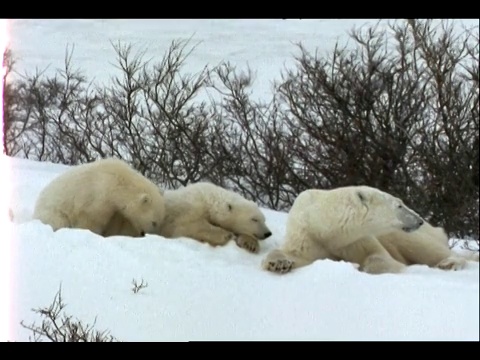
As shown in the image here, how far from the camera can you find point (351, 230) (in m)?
3.15

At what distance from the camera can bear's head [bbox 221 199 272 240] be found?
359 centimetres

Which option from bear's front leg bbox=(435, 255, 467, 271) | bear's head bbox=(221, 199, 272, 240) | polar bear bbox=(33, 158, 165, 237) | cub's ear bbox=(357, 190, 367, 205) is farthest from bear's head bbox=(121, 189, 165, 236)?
bear's front leg bbox=(435, 255, 467, 271)

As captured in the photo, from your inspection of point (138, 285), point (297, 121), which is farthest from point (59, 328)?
point (297, 121)

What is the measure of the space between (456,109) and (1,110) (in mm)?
2512

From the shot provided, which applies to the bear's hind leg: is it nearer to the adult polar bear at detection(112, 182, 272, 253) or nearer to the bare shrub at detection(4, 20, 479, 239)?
the adult polar bear at detection(112, 182, 272, 253)

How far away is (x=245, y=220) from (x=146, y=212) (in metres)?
0.51

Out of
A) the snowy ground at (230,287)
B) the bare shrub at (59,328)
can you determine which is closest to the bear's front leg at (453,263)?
the snowy ground at (230,287)

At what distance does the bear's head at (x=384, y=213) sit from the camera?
303 centimetres

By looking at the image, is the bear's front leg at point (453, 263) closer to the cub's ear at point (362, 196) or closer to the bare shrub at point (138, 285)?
the cub's ear at point (362, 196)

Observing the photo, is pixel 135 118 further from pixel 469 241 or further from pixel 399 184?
pixel 469 241

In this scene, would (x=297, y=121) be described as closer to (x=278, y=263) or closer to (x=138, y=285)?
(x=278, y=263)

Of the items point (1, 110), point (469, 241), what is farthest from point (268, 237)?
point (1, 110)
